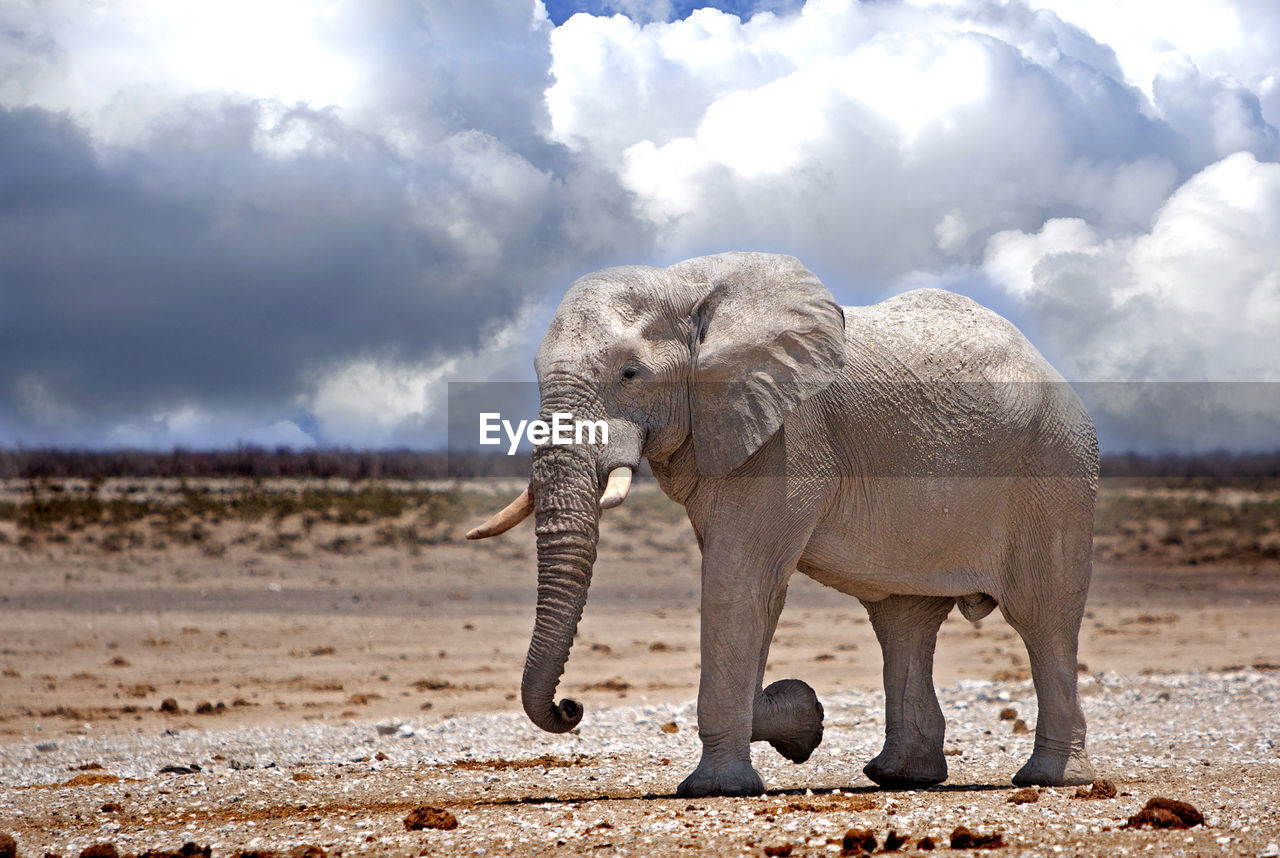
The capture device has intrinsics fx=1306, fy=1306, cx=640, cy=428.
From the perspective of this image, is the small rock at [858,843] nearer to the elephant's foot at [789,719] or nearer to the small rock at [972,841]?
the small rock at [972,841]

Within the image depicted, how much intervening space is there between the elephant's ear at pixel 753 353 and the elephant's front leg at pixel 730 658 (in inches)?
23.4

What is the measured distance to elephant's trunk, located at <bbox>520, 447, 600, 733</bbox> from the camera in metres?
7.04

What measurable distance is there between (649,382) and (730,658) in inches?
64.7

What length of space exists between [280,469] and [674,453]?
158 ft

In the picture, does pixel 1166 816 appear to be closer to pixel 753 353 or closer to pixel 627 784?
pixel 753 353

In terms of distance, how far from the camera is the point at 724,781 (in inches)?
295

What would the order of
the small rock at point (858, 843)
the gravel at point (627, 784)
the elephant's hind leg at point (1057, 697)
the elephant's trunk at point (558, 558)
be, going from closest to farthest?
the small rock at point (858, 843), the gravel at point (627, 784), the elephant's trunk at point (558, 558), the elephant's hind leg at point (1057, 697)

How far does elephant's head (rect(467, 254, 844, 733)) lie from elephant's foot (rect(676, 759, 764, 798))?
79cm

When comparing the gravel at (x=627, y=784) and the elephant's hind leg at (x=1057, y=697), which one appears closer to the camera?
the gravel at (x=627, y=784)

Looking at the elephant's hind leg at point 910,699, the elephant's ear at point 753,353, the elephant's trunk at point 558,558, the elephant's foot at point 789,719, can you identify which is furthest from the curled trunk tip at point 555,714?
the elephant's hind leg at point 910,699

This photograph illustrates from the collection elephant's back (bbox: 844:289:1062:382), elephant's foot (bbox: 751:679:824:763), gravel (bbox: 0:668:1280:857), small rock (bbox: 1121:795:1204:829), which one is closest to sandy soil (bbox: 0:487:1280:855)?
gravel (bbox: 0:668:1280:857)

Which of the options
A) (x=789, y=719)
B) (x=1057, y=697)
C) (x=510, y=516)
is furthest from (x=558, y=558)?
(x=1057, y=697)

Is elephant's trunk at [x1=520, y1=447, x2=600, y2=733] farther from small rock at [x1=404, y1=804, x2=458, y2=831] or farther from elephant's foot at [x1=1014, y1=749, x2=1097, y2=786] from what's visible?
elephant's foot at [x1=1014, y1=749, x2=1097, y2=786]

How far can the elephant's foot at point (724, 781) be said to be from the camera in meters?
7.48
